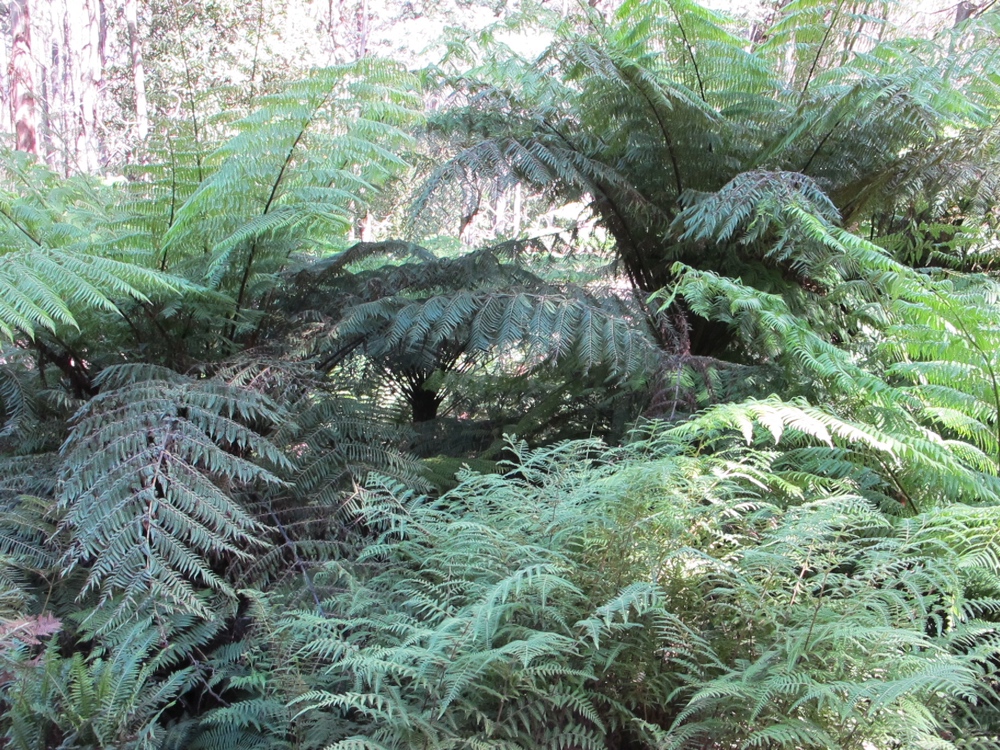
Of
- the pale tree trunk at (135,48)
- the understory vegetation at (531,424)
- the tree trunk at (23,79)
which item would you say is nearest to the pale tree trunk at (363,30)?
the pale tree trunk at (135,48)

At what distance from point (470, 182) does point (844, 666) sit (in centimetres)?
174

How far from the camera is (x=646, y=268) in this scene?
2570 millimetres

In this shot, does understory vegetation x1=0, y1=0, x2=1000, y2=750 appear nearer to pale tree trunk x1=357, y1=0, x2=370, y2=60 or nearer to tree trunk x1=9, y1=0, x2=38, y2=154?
tree trunk x1=9, y1=0, x2=38, y2=154

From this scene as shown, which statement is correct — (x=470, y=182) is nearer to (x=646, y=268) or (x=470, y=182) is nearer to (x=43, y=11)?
(x=646, y=268)

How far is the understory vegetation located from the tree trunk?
2.96 m

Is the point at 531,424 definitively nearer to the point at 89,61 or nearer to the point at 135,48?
the point at 89,61

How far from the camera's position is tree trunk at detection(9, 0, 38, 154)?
15.8ft

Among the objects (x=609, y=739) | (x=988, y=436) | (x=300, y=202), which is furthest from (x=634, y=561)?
(x=300, y=202)

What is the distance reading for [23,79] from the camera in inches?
181

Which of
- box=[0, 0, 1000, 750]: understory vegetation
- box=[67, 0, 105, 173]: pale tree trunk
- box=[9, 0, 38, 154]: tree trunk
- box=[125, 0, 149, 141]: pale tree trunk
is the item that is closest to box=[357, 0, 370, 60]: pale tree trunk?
box=[125, 0, 149, 141]: pale tree trunk

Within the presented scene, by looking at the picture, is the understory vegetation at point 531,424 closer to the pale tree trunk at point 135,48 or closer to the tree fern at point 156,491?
the tree fern at point 156,491

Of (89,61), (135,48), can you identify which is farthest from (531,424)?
(135,48)

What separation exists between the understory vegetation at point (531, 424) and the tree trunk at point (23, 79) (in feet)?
9.70

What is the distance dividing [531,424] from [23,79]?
15.2 ft
